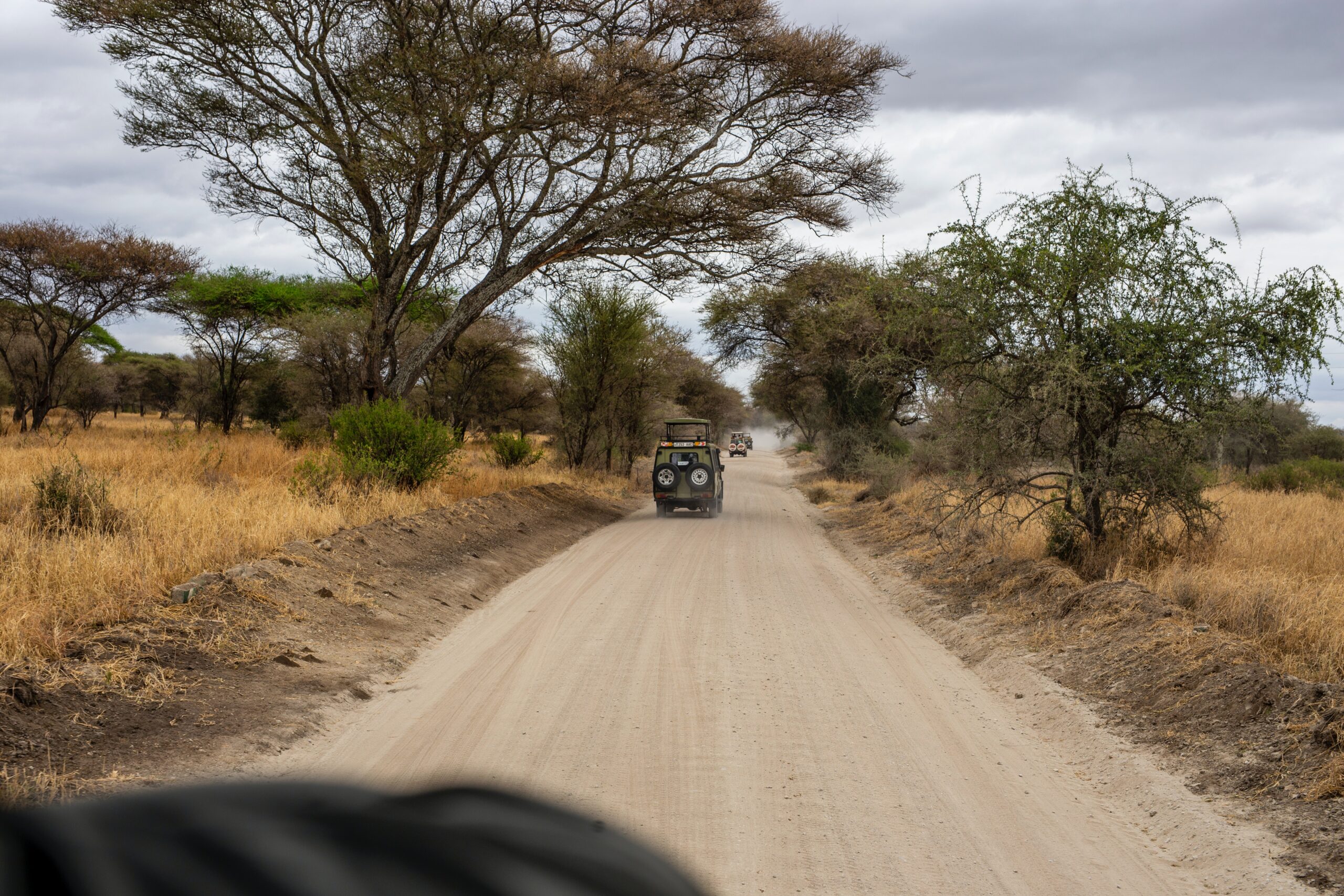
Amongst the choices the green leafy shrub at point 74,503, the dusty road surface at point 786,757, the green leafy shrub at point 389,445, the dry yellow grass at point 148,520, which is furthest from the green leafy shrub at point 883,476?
the green leafy shrub at point 74,503

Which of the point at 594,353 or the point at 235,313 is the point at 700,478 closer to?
the point at 594,353

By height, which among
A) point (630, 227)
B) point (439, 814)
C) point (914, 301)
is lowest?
point (439, 814)

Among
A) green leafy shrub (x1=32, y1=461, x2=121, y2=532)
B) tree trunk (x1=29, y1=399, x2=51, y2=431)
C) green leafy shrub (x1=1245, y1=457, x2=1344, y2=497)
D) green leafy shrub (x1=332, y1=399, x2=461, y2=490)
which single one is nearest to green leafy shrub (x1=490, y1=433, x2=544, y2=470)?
green leafy shrub (x1=332, y1=399, x2=461, y2=490)

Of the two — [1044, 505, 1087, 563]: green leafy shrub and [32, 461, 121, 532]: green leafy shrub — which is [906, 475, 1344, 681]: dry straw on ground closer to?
[1044, 505, 1087, 563]: green leafy shrub

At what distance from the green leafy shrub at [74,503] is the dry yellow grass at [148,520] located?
11 cm

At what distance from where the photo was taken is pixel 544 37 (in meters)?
16.8

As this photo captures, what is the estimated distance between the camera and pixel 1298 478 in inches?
896

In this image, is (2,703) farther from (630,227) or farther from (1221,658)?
(630,227)

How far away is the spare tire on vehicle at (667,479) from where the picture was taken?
19.8 metres

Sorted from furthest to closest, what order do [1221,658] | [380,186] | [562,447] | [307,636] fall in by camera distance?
[562,447] < [380,186] < [307,636] < [1221,658]

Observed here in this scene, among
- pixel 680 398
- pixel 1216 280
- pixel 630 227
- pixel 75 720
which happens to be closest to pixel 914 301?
pixel 1216 280

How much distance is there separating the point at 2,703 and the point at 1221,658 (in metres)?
7.18

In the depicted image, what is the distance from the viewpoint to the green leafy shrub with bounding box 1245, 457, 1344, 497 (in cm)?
2186

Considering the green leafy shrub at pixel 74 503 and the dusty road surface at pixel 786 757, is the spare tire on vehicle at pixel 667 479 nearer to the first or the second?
the dusty road surface at pixel 786 757
